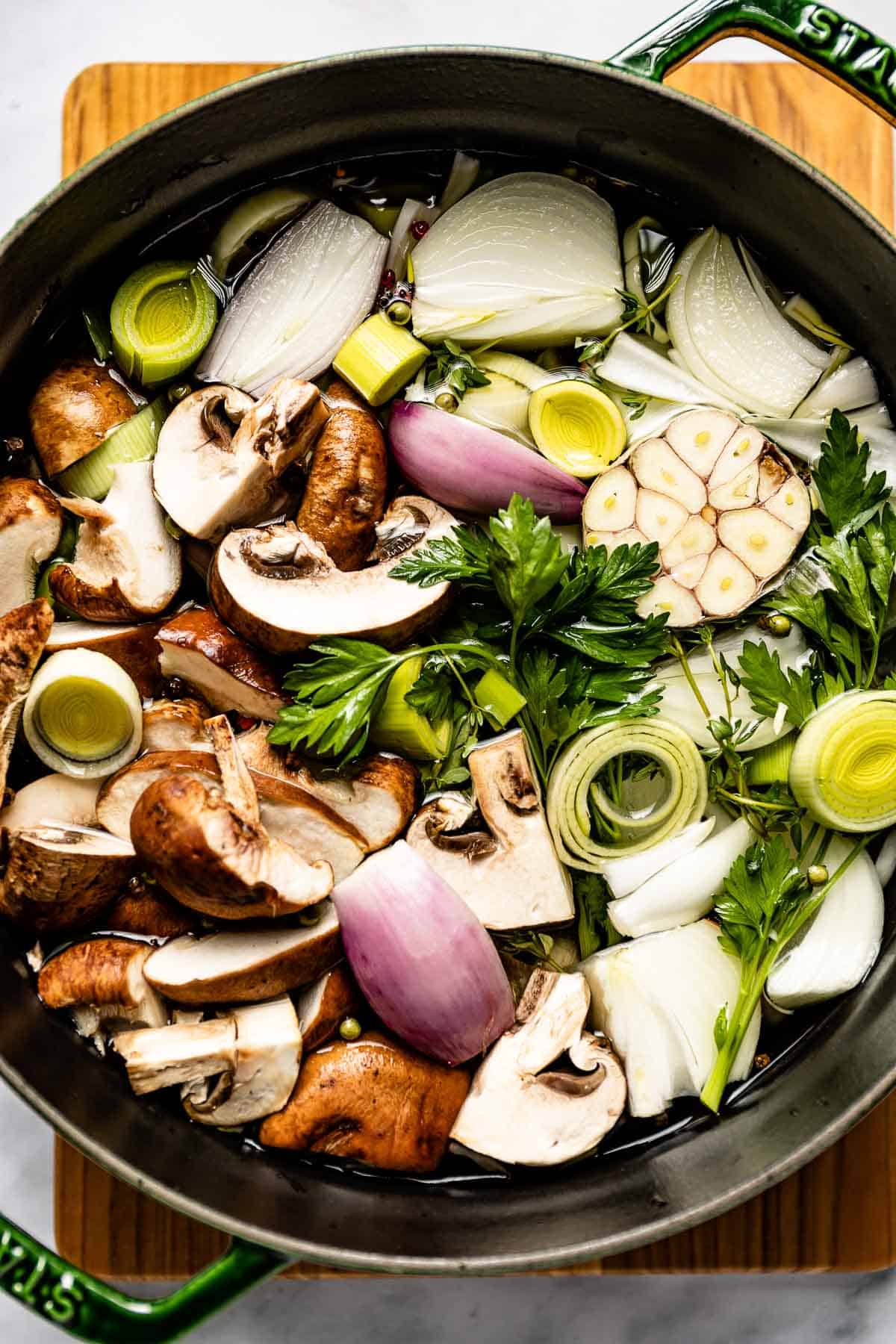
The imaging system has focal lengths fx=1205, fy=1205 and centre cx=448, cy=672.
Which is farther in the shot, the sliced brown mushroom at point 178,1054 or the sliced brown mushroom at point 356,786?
the sliced brown mushroom at point 356,786

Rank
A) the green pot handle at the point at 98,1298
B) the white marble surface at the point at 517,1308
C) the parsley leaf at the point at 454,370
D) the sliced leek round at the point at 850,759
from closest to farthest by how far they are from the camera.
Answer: the green pot handle at the point at 98,1298 → the sliced leek round at the point at 850,759 → the parsley leaf at the point at 454,370 → the white marble surface at the point at 517,1308

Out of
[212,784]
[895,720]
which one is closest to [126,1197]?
[212,784]

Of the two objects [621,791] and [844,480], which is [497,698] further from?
[844,480]

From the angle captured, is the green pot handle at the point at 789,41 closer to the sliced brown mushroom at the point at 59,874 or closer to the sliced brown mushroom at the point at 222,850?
the sliced brown mushroom at the point at 222,850

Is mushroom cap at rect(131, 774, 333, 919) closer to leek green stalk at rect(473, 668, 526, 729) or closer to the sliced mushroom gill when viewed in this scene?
leek green stalk at rect(473, 668, 526, 729)

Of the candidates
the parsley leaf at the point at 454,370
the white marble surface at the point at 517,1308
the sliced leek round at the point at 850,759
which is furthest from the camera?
the white marble surface at the point at 517,1308

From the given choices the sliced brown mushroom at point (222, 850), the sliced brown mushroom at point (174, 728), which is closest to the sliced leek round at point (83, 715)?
the sliced brown mushroom at point (174, 728)
